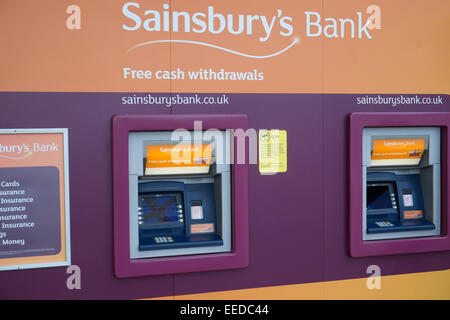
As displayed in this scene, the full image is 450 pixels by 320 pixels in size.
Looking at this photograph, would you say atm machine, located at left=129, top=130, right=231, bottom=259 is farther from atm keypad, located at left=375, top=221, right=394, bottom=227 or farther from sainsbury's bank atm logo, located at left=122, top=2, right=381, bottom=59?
atm keypad, located at left=375, top=221, right=394, bottom=227

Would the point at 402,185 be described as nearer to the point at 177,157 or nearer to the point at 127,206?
the point at 177,157

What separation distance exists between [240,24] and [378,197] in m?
1.51

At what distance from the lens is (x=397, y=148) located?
3.27 m

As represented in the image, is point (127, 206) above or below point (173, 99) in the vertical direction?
below

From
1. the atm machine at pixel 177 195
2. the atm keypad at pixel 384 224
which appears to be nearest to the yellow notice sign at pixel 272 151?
the atm machine at pixel 177 195

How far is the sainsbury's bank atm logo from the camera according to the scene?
112 inches

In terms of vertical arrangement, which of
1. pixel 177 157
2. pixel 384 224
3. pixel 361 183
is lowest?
pixel 384 224

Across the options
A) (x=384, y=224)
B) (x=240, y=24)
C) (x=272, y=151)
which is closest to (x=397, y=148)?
(x=384, y=224)

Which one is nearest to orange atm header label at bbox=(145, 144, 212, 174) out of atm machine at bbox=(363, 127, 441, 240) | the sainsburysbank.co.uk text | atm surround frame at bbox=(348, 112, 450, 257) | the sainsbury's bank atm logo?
the sainsburysbank.co.uk text

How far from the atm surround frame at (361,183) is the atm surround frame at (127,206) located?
731 mm

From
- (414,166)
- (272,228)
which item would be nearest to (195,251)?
(272,228)
